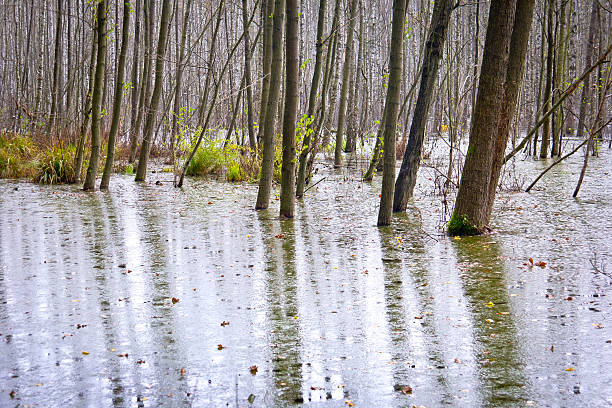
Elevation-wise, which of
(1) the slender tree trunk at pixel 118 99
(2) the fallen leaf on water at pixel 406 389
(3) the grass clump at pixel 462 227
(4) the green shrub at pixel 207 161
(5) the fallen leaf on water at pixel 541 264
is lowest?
(2) the fallen leaf on water at pixel 406 389

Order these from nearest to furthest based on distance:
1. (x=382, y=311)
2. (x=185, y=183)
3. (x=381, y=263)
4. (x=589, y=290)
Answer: (x=382, y=311) < (x=589, y=290) < (x=381, y=263) < (x=185, y=183)

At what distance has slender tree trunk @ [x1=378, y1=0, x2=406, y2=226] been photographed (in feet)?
21.2

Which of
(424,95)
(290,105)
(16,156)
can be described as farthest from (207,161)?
(424,95)

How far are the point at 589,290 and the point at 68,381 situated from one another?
11.2 ft

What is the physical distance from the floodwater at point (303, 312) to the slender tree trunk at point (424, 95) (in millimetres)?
716

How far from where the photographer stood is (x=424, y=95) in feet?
25.2

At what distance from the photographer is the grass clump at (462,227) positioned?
636 centimetres

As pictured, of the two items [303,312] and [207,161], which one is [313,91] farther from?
[303,312]

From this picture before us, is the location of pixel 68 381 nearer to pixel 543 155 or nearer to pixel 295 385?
pixel 295 385

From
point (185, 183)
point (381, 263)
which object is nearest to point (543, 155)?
point (185, 183)

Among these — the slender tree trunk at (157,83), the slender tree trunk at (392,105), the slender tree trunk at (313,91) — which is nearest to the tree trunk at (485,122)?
the slender tree trunk at (392,105)

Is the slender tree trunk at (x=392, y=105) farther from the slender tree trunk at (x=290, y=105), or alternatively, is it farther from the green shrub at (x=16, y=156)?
the green shrub at (x=16, y=156)

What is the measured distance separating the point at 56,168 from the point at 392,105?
7.09m

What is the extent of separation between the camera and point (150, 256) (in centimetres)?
559
